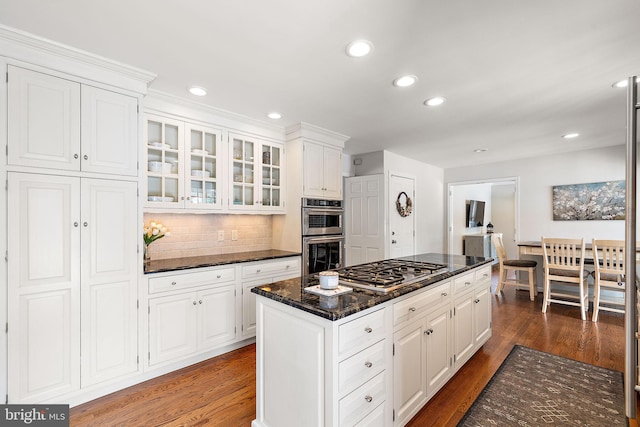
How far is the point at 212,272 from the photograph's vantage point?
273 cm

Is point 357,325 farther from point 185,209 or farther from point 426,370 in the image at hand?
point 185,209

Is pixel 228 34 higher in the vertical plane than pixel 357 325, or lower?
higher

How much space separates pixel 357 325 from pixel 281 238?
2.41 m

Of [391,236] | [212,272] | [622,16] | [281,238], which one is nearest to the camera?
[622,16]

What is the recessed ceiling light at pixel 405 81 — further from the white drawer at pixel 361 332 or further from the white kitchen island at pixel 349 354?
the white drawer at pixel 361 332

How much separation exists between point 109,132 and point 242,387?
7.13ft

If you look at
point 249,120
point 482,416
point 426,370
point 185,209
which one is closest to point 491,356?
point 482,416

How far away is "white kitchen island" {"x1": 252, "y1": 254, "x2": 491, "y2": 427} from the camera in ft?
4.53

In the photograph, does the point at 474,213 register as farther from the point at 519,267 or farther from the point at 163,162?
the point at 163,162

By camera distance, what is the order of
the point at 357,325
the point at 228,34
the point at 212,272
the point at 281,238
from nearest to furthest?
the point at 357,325 → the point at 228,34 → the point at 212,272 → the point at 281,238

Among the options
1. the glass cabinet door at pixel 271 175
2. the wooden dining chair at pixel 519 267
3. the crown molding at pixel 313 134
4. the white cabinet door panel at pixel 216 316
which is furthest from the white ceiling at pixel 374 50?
the wooden dining chair at pixel 519 267

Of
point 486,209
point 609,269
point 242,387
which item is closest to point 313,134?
point 242,387

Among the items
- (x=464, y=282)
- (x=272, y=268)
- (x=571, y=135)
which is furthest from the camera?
(x=571, y=135)

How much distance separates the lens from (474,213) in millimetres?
7492
